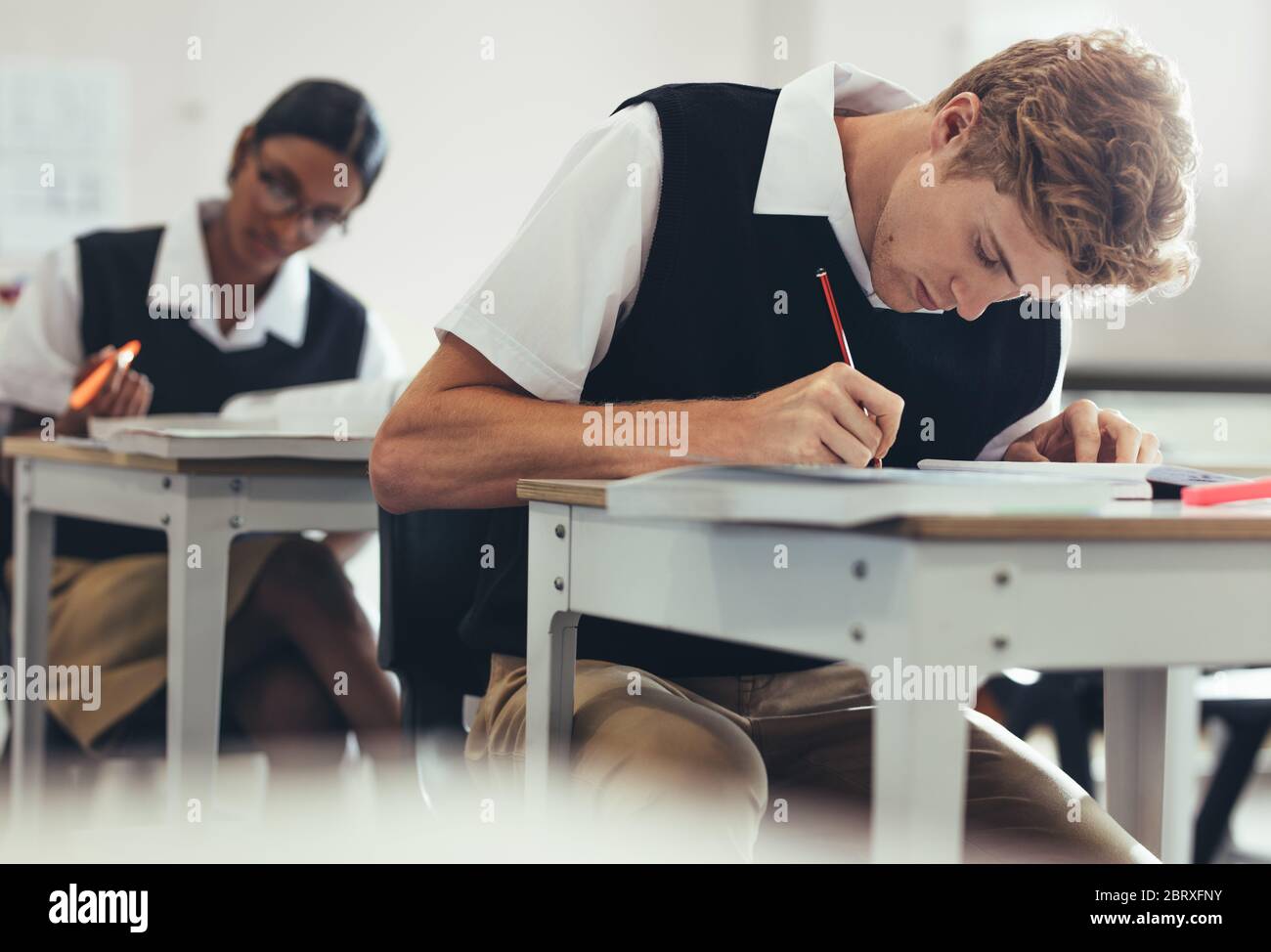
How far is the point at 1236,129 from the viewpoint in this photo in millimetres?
3037

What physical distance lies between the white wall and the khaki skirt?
1.47 metres

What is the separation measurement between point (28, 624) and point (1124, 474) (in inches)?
60.0

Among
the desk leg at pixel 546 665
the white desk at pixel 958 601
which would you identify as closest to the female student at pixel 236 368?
the desk leg at pixel 546 665

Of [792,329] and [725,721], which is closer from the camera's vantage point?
[725,721]

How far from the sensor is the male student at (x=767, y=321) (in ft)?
3.08

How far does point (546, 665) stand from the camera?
0.95m

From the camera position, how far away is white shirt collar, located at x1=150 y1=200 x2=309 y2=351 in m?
2.31

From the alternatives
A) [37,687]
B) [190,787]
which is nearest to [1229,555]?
[190,787]

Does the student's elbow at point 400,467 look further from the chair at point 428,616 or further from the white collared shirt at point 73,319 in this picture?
the white collared shirt at point 73,319

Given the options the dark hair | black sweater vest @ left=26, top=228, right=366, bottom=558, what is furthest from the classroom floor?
the dark hair

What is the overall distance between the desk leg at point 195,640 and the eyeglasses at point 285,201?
2.82 ft

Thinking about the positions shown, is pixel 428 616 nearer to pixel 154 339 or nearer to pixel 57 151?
pixel 154 339

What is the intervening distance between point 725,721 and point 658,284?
1.21ft
